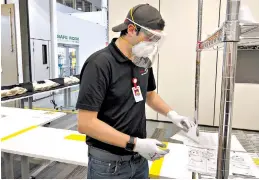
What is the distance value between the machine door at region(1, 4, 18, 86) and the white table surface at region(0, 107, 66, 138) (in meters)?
3.05

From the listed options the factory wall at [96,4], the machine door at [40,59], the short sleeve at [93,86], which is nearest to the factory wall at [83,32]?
the machine door at [40,59]

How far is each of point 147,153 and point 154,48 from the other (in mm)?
571

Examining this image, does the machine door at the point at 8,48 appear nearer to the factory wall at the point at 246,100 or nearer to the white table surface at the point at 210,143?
the factory wall at the point at 246,100

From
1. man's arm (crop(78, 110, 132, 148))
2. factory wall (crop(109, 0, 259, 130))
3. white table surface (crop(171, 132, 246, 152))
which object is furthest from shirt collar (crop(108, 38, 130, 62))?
factory wall (crop(109, 0, 259, 130))

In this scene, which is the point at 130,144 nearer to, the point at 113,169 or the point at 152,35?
the point at 113,169

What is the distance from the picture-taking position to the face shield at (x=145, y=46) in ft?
3.75

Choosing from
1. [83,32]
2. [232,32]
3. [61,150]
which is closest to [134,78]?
[232,32]

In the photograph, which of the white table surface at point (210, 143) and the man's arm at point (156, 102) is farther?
the white table surface at point (210, 143)

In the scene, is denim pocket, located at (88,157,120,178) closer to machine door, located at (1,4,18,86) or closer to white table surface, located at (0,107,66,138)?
white table surface, located at (0,107,66,138)

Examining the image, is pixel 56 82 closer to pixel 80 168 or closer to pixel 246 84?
pixel 80 168

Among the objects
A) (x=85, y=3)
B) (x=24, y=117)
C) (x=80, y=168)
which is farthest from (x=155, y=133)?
(x=85, y=3)

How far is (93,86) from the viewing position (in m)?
0.99

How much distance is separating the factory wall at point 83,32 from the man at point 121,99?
24.8 ft

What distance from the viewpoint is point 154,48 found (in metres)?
1.24
